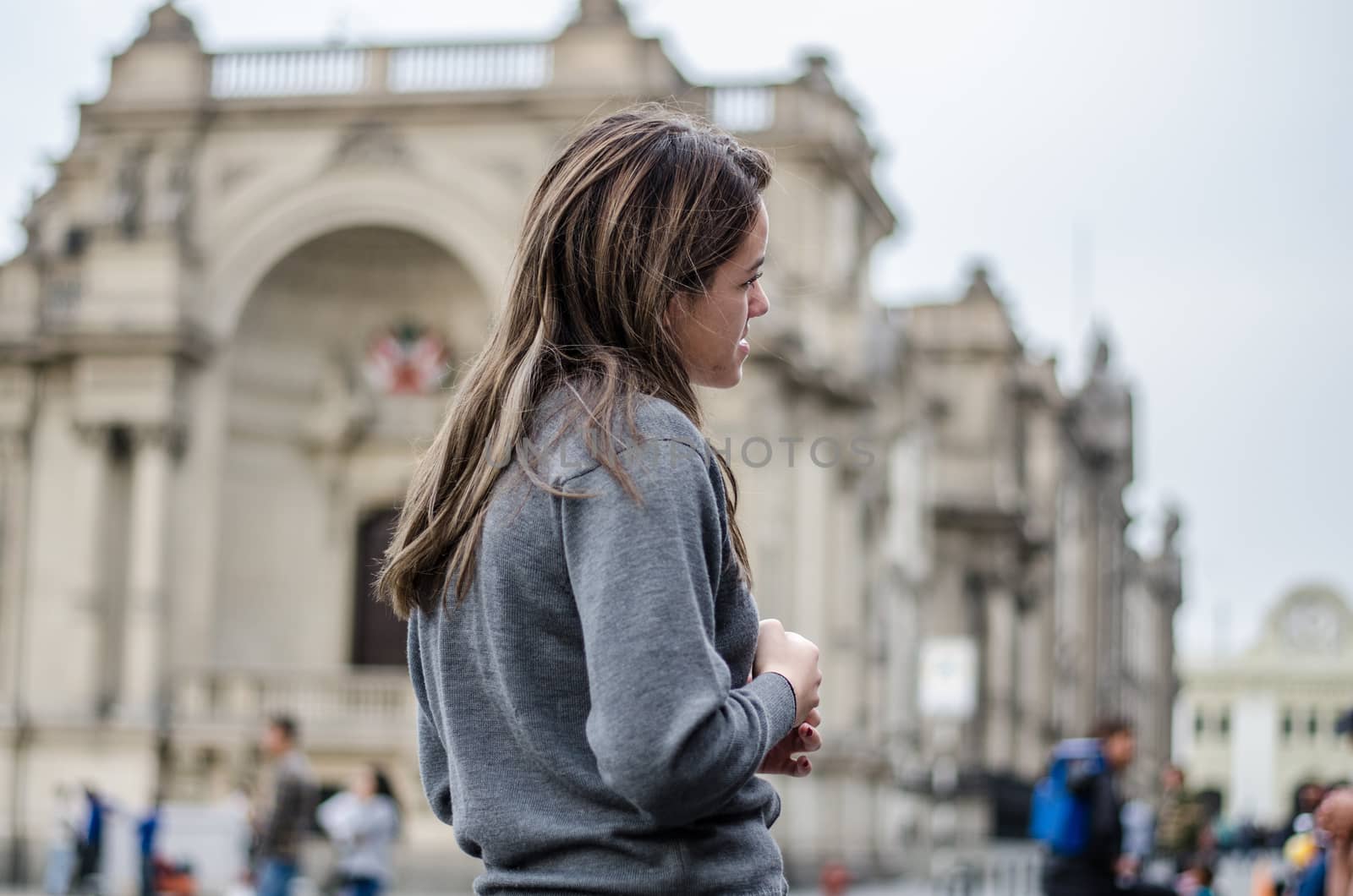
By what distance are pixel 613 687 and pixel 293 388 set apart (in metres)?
29.5

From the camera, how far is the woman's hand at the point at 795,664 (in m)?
2.79

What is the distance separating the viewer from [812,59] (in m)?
31.0

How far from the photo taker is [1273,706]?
126062 millimetres

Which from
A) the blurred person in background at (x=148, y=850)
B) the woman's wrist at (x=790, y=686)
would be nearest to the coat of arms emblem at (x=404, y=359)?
the blurred person in background at (x=148, y=850)

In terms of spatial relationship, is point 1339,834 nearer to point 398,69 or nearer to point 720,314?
point 720,314

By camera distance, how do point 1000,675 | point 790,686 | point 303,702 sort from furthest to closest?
1. point 1000,675
2. point 303,702
3. point 790,686

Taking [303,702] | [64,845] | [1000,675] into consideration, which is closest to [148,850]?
[64,845]

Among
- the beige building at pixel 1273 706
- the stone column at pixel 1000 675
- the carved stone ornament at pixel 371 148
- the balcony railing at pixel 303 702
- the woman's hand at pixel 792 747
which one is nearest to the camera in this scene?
the woman's hand at pixel 792 747

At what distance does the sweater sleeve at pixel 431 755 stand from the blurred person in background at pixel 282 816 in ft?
34.7

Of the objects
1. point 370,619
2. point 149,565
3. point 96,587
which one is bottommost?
point 370,619

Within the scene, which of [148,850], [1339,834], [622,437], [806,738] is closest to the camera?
[622,437]

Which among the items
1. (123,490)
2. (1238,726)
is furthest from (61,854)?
(1238,726)

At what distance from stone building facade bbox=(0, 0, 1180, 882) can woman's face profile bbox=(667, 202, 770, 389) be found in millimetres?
23652

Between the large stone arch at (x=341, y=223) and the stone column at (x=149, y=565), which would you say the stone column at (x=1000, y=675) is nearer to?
the large stone arch at (x=341, y=223)
